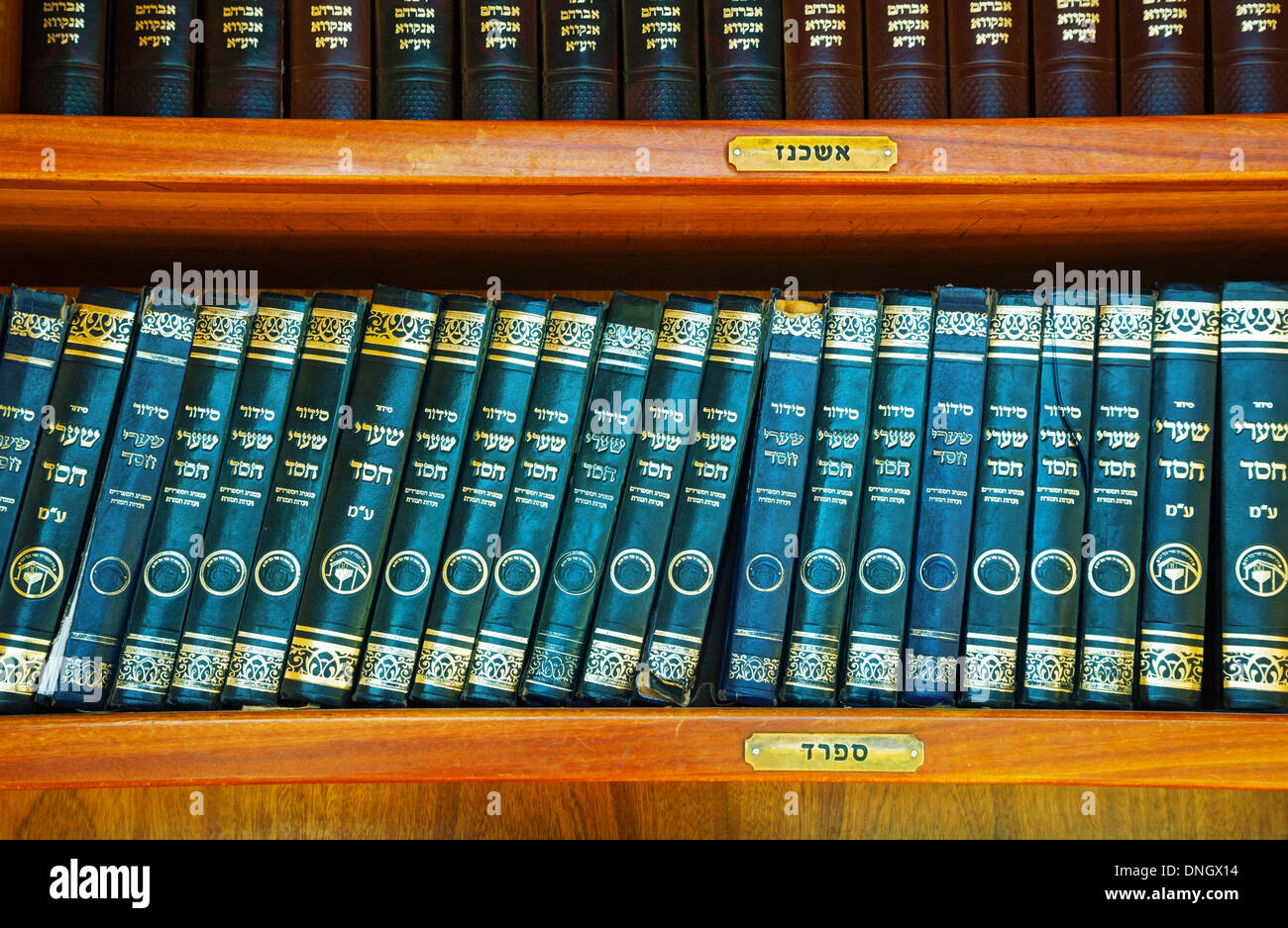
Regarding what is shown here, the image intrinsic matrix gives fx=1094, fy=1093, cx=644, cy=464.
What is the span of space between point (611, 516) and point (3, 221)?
48 cm

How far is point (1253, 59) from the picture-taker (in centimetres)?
72

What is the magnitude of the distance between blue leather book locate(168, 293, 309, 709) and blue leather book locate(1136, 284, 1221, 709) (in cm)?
58

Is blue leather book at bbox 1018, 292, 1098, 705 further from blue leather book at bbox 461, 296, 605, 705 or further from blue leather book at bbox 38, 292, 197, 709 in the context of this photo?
blue leather book at bbox 38, 292, 197, 709

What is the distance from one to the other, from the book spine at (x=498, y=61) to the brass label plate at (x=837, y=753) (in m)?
0.44

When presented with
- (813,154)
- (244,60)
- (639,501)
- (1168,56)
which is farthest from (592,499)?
(1168,56)

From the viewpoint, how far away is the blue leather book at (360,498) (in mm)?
717

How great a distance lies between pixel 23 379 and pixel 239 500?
164mm

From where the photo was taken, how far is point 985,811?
0.99 metres

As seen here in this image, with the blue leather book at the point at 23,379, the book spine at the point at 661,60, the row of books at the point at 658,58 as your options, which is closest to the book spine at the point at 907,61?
the row of books at the point at 658,58

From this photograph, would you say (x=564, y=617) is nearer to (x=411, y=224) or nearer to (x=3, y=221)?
(x=411, y=224)

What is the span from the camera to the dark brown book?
73cm

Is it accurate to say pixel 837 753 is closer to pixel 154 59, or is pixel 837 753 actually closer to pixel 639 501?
pixel 639 501

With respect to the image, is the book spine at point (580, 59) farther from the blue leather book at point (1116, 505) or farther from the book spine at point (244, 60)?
the blue leather book at point (1116, 505)

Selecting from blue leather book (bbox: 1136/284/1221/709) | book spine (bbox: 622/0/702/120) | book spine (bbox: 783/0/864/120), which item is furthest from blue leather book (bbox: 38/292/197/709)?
blue leather book (bbox: 1136/284/1221/709)
